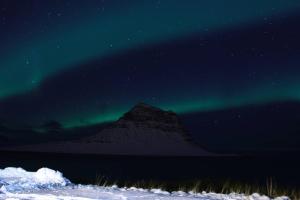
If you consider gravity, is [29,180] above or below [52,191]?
above

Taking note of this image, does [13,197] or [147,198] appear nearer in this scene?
[13,197]

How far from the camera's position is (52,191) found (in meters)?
11.1

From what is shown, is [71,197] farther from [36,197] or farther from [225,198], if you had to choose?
[225,198]

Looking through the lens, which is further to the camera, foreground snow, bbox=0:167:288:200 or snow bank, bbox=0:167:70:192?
snow bank, bbox=0:167:70:192

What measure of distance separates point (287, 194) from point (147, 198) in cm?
572

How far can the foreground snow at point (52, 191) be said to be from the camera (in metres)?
10.1

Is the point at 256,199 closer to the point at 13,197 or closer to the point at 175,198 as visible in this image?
the point at 175,198

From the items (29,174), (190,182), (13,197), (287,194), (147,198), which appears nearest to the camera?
(13,197)

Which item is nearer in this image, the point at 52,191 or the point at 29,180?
the point at 52,191

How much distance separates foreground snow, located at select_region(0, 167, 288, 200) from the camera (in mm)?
10138

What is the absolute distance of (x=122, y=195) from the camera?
10.9 m

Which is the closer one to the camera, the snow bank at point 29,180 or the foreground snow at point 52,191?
the foreground snow at point 52,191

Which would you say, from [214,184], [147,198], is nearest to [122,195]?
[147,198]

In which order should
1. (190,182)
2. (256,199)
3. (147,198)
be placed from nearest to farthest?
1. (147,198)
2. (256,199)
3. (190,182)
